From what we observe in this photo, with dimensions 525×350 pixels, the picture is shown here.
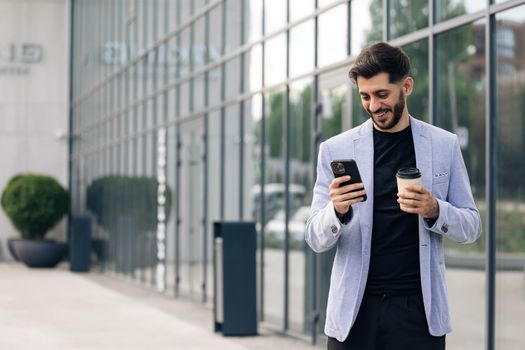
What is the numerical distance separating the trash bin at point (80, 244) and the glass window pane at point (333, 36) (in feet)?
42.6

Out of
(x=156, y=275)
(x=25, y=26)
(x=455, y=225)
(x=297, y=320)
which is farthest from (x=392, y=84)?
(x=25, y=26)

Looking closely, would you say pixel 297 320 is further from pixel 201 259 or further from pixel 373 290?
pixel 373 290

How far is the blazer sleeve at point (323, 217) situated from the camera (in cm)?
323

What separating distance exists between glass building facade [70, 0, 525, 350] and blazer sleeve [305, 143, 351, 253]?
13.4 ft

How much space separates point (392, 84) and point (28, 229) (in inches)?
875

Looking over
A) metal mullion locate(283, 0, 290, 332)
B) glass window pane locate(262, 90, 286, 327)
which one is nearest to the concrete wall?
glass window pane locate(262, 90, 286, 327)

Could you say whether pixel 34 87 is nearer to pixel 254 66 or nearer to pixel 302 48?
pixel 254 66

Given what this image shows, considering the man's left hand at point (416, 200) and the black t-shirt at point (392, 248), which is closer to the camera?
the man's left hand at point (416, 200)

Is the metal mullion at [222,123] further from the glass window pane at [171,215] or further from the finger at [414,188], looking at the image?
the finger at [414,188]

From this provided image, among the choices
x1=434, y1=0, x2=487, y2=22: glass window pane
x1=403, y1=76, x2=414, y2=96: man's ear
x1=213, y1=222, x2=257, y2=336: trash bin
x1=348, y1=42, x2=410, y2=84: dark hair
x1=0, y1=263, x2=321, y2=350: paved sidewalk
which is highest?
x1=434, y1=0, x2=487, y2=22: glass window pane

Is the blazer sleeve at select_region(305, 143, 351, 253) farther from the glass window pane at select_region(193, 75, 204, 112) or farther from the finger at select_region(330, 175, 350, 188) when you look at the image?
the glass window pane at select_region(193, 75, 204, 112)

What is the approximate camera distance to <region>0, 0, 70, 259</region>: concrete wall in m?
27.4

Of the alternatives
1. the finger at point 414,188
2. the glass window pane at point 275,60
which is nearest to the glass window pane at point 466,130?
the glass window pane at point 275,60

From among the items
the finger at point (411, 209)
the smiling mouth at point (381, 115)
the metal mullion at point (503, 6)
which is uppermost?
the metal mullion at point (503, 6)
